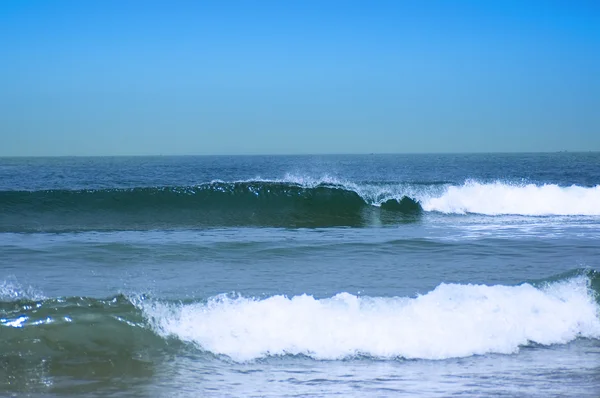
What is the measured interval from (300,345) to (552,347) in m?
2.57

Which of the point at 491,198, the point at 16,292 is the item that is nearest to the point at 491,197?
the point at 491,198

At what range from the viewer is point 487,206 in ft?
76.1

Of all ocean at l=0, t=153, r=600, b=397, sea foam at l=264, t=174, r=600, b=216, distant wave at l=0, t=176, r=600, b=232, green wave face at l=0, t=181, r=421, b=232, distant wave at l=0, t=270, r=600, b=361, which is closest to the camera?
ocean at l=0, t=153, r=600, b=397

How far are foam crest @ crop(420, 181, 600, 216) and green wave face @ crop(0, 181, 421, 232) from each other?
64.1 inches

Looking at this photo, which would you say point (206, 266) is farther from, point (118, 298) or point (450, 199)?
point (450, 199)

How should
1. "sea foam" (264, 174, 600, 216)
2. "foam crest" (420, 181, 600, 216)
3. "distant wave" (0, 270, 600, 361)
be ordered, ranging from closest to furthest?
"distant wave" (0, 270, 600, 361) → "sea foam" (264, 174, 600, 216) → "foam crest" (420, 181, 600, 216)

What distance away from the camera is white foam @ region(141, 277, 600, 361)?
6.68m

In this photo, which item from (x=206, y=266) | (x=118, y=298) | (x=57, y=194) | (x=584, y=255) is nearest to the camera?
(x=118, y=298)

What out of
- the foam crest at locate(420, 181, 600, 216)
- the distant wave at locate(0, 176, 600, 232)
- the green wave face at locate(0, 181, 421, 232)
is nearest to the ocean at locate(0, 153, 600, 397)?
the green wave face at locate(0, 181, 421, 232)

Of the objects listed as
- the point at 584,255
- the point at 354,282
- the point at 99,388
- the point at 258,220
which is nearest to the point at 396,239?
the point at 584,255

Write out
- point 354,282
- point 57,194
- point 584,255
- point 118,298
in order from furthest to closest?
point 57,194, point 584,255, point 354,282, point 118,298

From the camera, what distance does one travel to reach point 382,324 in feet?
22.9

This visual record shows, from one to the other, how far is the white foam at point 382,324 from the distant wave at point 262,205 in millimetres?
10411

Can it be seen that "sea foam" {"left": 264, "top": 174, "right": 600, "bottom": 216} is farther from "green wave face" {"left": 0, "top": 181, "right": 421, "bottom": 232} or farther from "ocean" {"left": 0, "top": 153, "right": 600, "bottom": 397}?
"ocean" {"left": 0, "top": 153, "right": 600, "bottom": 397}
